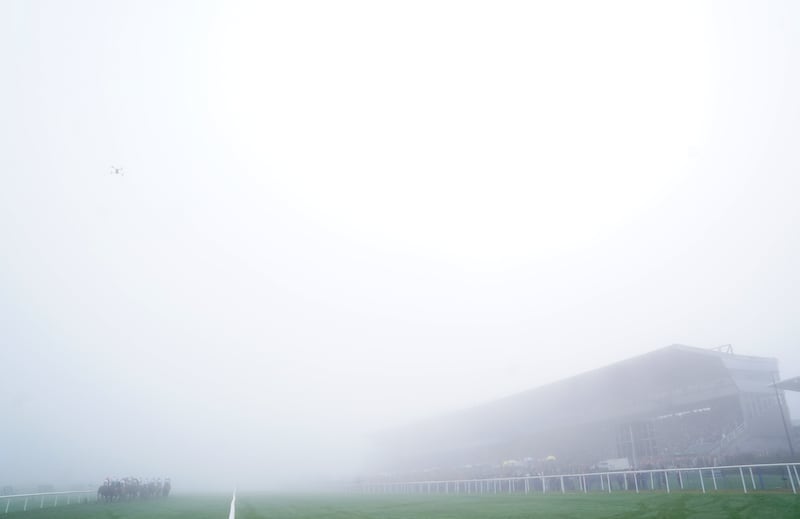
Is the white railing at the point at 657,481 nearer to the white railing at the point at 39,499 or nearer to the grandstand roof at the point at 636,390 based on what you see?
the grandstand roof at the point at 636,390

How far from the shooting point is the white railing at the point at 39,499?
29.0 metres

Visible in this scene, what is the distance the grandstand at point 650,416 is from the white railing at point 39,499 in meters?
30.7

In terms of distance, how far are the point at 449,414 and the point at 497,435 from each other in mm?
12401

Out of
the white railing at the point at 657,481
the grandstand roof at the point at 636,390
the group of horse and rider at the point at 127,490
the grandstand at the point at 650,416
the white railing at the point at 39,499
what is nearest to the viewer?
the white railing at the point at 657,481

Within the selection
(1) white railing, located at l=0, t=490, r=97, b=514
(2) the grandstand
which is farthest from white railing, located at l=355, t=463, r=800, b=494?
(1) white railing, located at l=0, t=490, r=97, b=514

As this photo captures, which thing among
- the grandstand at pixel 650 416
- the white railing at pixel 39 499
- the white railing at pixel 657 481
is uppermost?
the grandstand at pixel 650 416

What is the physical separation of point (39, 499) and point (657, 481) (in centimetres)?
3894

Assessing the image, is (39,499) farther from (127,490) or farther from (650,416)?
(650,416)

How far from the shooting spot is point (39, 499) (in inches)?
1369

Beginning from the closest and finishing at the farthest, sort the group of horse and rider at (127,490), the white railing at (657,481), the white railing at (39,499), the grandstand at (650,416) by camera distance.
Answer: the white railing at (657,481) → the white railing at (39,499) → the group of horse and rider at (127,490) → the grandstand at (650,416)

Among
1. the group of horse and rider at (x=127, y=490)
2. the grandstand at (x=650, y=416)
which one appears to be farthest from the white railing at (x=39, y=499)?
the grandstand at (x=650, y=416)

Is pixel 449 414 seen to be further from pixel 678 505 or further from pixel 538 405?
pixel 678 505

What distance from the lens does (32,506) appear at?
3155 cm

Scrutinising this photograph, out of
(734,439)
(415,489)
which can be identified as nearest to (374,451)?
(415,489)
